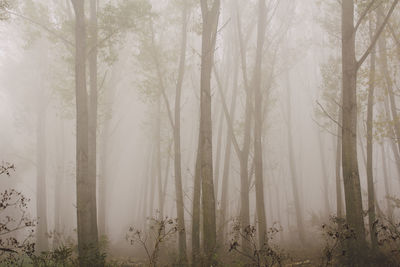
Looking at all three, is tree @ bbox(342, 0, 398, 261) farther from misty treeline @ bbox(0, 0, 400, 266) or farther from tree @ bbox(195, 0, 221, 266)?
tree @ bbox(195, 0, 221, 266)

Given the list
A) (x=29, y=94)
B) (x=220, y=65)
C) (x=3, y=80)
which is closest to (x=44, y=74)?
(x=29, y=94)

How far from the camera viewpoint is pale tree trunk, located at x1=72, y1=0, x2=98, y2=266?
585 centimetres

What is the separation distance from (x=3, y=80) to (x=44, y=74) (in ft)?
12.6

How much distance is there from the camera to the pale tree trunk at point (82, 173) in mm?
5852

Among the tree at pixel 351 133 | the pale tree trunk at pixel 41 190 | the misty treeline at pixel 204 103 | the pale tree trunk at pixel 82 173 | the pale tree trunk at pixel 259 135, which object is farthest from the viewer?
the pale tree trunk at pixel 41 190

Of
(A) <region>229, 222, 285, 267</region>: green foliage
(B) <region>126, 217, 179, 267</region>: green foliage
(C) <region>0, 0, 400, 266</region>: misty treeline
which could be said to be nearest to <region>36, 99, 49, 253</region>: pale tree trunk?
(C) <region>0, 0, 400, 266</region>: misty treeline

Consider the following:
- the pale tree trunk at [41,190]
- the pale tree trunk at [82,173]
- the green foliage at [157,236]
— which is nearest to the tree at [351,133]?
the green foliage at [157,236]

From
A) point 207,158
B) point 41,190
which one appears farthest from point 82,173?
point 41,190

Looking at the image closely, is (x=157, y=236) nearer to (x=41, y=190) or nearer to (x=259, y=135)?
(x=259, y=135)

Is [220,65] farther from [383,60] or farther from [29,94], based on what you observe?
[29,94]

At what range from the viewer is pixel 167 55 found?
36.0 feet

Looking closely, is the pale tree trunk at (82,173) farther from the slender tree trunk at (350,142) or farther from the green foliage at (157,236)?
the slender tree trunk at (350,142)

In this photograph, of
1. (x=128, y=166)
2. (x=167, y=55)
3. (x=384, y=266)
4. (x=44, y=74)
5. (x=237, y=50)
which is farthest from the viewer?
A: (x=128, y=166)

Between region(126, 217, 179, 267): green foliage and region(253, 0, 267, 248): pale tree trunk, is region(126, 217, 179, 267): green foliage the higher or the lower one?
the lower one
